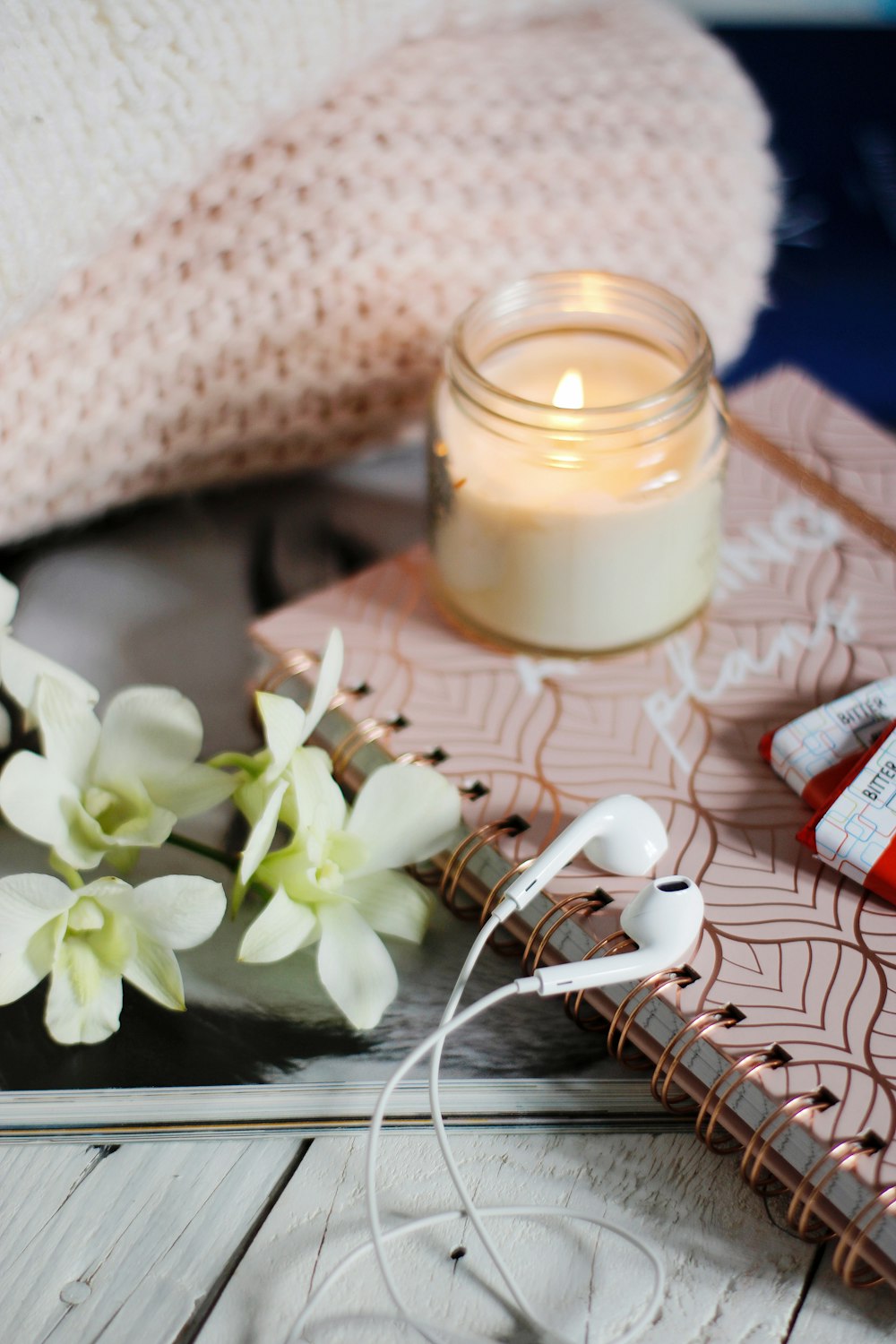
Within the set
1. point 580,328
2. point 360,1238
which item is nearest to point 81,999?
point 360,1238

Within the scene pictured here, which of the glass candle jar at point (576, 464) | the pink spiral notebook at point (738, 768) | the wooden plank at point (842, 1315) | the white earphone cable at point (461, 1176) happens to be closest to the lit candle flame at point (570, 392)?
the glass candle jar at point (576, 464)

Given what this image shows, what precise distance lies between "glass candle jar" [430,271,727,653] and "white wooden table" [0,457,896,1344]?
23 centimetres

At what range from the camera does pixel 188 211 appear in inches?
22.6

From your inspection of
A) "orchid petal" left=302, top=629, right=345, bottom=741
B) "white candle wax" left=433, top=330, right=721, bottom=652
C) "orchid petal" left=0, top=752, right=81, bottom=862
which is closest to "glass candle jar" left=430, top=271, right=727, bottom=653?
"white candle wax" left=433, top=330, right=721, bottom=652

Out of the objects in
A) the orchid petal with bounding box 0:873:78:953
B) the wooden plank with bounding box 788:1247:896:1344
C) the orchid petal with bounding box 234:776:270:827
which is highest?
the orchid petal with bounding box 0:873:78:953

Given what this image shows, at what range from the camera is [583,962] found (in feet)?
1.34

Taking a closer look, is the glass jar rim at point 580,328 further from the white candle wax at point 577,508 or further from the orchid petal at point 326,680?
the orchid petal at point 326,680

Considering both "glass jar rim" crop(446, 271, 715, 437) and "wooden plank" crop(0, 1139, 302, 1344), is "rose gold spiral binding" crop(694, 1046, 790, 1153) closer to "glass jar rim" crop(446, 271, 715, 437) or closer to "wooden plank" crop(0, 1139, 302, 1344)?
"wooden plank" crop(0, 1139, 302, 1344)

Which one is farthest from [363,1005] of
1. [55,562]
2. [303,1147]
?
[55,562]

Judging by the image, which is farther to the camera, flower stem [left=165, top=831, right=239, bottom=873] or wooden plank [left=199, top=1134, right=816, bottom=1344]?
flower stem [left=165, top=831, right=239, bottom=873]

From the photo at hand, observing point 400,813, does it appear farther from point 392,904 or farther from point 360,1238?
point 360,1238

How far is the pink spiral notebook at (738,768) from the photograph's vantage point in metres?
0.39

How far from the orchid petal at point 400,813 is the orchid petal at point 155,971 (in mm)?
78

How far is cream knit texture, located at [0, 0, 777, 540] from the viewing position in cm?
52
